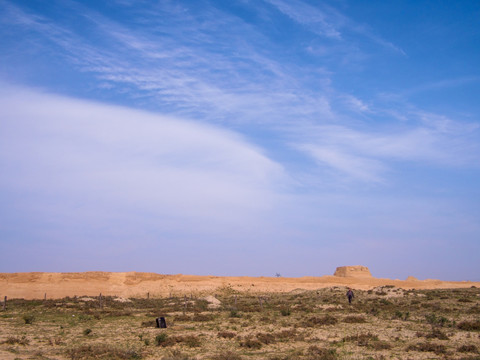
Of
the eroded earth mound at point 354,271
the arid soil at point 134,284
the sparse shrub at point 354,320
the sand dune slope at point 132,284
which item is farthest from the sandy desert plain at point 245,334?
the eroded earth mound at point 354,271

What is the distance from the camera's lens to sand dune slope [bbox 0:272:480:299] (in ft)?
210

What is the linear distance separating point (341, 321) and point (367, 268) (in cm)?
7977

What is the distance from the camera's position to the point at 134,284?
70688 millimetres

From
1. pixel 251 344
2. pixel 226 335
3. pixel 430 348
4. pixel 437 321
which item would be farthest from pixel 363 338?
pixel 437 321

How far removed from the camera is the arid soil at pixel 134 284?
63875mm

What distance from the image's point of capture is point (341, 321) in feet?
88.0

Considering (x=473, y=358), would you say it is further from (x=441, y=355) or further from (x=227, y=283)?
(x=227, y=283)

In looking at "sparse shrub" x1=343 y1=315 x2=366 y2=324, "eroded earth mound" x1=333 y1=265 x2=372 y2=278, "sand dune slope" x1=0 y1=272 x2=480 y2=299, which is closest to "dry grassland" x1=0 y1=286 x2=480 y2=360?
"sparse shrub" x1=343 y1=315 x2=366 y2=324

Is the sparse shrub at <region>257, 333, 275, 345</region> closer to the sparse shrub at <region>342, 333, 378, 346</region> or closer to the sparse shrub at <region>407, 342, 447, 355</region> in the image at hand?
the sparse shrub at <region>342, 333, 378, 346</region>

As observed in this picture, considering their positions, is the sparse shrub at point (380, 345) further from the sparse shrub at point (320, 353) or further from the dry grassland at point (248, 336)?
the sparse shrub at point (320, 353)

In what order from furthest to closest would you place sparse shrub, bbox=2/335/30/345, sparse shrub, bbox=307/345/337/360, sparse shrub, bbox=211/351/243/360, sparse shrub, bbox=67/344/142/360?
sparse shrub, bbox=2/335/30/345, sparse shrub, bbox=67/344/142/360, sparse shrub, bbox=211/351/243/360, sparse shrub, bbox=307/345/337/360

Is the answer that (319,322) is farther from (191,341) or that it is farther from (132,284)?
(132,284)

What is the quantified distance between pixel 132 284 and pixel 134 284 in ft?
1.29

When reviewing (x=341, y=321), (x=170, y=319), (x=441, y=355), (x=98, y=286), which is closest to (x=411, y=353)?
(x=441, y=355)
